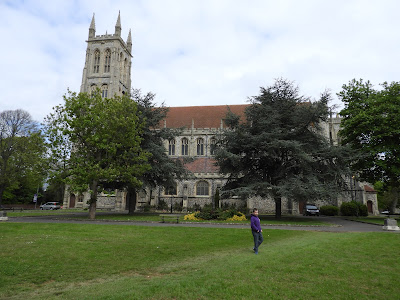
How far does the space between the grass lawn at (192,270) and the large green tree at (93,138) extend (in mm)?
10484

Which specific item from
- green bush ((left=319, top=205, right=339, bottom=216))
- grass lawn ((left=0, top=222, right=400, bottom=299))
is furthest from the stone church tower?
grass lawn ((left=0, top=222, right=400, bottom=299))

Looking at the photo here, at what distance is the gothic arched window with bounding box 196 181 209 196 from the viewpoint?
130ft

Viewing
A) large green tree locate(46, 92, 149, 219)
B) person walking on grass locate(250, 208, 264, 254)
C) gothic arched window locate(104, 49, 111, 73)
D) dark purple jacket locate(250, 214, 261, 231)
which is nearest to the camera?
person walking on grass locate(250, 208, 264, 254)

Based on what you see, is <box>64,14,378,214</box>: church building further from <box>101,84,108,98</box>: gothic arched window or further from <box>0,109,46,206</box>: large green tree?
<box>0,109,46,206</box>: large green tree

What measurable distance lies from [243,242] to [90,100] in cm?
1697

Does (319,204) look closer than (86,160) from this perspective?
No

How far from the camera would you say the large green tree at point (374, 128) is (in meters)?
22.5

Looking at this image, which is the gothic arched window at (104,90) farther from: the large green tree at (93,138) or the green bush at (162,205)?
the large green tree at (93,138)

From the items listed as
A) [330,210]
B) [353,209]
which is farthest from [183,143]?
[353,209]

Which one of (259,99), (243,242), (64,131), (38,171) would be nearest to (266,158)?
(259,99)

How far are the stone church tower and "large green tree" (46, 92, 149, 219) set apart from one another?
25866mm

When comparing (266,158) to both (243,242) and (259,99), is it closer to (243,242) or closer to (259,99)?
(259,99)

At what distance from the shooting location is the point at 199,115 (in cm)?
4916

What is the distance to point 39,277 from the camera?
643cm
